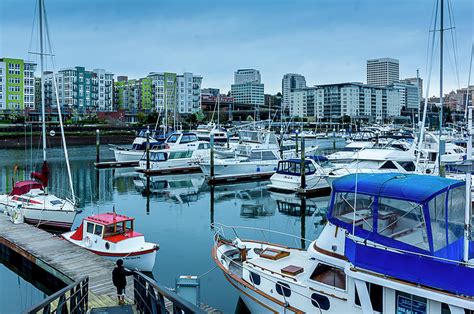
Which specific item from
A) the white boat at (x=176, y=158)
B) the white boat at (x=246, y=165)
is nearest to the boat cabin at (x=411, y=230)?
the white boat at (x=246, y=165)

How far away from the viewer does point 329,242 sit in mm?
11617

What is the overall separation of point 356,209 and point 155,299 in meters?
5.19

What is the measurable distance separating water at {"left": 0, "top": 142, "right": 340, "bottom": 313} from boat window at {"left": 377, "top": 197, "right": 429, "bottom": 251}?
6560 millimetres

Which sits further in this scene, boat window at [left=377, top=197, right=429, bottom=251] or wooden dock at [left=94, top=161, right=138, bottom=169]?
wooden dock at [left=94, top=161, right=138, bottom=169]

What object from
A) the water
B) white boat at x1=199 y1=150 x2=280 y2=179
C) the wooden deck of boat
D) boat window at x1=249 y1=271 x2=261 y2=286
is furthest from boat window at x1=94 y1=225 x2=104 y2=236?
white boat at x1=199 y1=150 x2=280 y2=179

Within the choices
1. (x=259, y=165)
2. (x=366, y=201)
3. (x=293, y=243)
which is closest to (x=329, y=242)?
(x=366, y=201)

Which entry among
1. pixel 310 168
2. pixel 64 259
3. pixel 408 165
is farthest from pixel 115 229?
pixel 408 165

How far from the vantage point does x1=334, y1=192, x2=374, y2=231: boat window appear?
1063 centimetres

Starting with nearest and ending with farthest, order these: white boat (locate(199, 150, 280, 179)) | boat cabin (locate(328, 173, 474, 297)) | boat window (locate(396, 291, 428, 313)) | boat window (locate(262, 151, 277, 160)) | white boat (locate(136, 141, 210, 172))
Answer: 1. boat cabin (locate(328, 173, 474, 297))
2. boat window (locate(396, 291, 428, 313))
3. white boat (locate(199, 150, 280, 179))
4. boat window (locate(262, 151, 277, 160))
5. white boat (locate(136, 141, 210, 172))

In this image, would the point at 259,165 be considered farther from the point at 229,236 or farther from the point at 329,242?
the point at 329,242

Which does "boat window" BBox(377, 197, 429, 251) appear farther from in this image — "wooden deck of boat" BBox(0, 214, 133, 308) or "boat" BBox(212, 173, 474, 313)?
"wooden deck of boat" BBox(0, 214, 133, 308)

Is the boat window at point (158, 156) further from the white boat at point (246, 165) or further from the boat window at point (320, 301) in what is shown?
the boat window at point (320, 301)

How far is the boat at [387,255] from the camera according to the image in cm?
949

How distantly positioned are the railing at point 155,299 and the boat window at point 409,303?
16.1 feet
